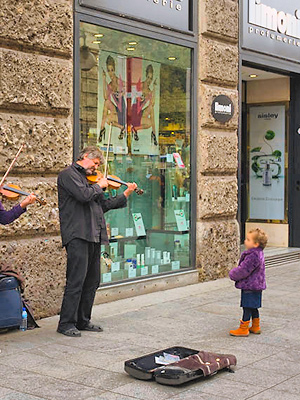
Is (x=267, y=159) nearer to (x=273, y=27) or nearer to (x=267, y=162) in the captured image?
(x=267, y=162)

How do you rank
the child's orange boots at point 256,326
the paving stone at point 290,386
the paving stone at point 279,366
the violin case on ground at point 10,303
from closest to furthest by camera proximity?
the paving stone at point 290,386, the paving stone at point 279,366, the violin case on ground at point 10,303, the child's orange boots at point 256,326

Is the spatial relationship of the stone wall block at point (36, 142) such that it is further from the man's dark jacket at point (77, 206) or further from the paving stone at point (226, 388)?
the paving stone at point (226, 388)

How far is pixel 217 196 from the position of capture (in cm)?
946

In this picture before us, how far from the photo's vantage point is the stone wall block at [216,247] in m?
9.24

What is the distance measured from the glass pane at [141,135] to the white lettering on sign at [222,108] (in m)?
0.43

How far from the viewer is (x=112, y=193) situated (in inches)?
324

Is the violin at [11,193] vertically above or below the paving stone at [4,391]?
above

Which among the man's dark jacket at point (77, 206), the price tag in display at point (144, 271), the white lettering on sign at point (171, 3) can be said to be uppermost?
the white lettering on sign at point (171, 3)

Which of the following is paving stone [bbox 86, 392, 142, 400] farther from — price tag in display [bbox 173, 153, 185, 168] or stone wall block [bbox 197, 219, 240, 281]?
price tag in display [bbox 173, 153, 185, 168]

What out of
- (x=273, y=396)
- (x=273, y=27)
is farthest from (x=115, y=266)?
(x=273, y=27)

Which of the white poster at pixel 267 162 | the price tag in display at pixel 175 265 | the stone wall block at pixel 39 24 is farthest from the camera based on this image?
the white poster at pixel 267 162

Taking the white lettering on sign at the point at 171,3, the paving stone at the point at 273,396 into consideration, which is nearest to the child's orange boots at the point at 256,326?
the paving stone at the point at 273,396

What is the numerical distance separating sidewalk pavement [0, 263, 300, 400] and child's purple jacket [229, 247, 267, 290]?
0.46 m

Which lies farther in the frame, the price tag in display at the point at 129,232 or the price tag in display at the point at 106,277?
the price tag in display at the point at 129,232
